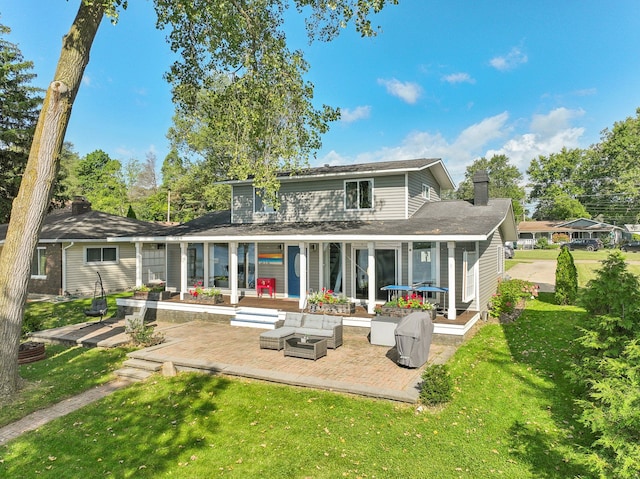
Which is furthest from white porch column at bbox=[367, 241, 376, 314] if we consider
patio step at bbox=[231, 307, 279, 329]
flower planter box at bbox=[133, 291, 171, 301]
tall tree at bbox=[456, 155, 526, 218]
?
tall tree at bbox=[456, 155, 526, 218]

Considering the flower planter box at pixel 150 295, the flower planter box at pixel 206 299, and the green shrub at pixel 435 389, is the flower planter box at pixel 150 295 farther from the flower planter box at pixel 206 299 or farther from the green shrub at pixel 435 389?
the green shrub at pixel 435 389

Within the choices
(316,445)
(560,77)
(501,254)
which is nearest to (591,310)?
(316,445)

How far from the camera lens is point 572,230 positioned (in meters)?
61.6

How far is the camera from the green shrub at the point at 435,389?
6988 mm

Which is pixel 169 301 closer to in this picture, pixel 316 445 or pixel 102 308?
pixel 102 308

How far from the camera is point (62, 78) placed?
8258 mm

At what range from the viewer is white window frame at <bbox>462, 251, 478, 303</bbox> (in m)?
13.6

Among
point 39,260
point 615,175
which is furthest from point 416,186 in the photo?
point 615,175

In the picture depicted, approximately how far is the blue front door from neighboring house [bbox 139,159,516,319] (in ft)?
0.15

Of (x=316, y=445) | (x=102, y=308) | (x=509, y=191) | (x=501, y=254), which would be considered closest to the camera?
(x=316, y=445)

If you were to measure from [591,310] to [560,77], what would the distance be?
83.2ft

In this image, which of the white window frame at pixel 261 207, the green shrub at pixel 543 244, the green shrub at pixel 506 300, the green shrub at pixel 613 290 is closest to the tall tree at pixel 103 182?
the white window frame at pixel 261 207

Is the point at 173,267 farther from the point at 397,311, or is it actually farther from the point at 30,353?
the point at 397,311

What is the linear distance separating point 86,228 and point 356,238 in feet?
60.9
